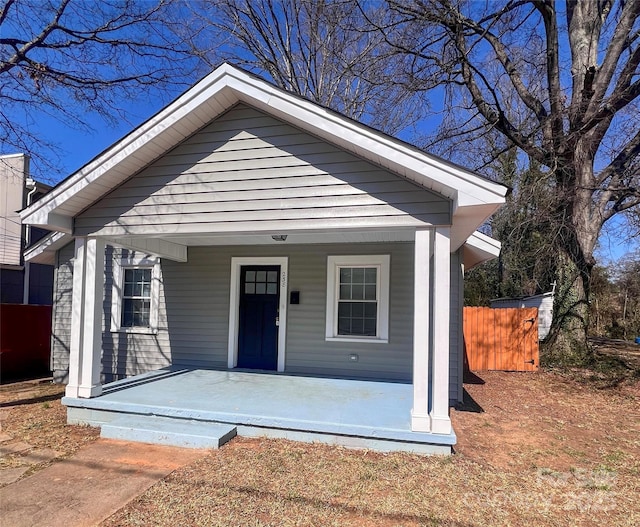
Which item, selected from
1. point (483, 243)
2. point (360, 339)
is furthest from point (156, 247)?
point (483, 243)

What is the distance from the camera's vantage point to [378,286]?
7078mm

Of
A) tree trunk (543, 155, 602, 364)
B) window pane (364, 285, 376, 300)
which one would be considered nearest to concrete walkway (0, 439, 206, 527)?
window pane (364, 285, 376, 300)

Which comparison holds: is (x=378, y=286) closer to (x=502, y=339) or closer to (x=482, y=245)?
(x=482, y=245)

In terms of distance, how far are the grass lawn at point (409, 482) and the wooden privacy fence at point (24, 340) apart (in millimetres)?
4638

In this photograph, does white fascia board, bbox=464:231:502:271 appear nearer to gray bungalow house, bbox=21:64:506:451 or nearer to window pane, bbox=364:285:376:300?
gray bungalow house, bbox=21:64:506:451

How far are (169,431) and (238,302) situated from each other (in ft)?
10.9

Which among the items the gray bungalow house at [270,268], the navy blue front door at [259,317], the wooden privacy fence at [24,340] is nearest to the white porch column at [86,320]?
the gray bungalow house at [270,268]

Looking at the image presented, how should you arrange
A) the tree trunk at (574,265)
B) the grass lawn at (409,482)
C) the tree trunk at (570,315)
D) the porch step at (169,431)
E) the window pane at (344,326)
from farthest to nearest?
the tree trunk at (570,315) → the tree trunk at (574,265) → the window pane at (344,326) → the porch step at (169,431) → the grass lawn at (409,482)

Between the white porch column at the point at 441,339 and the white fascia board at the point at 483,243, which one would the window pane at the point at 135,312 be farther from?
the white fascia board at the point at 483,243

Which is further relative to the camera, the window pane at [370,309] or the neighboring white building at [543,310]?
the neighboring white building at [543,310]

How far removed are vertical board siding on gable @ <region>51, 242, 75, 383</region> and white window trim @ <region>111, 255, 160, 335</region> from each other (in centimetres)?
126

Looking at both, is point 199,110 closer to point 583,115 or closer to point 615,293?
point 583,115

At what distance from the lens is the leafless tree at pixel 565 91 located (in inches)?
364

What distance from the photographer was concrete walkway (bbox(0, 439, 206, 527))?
3.14 metres
